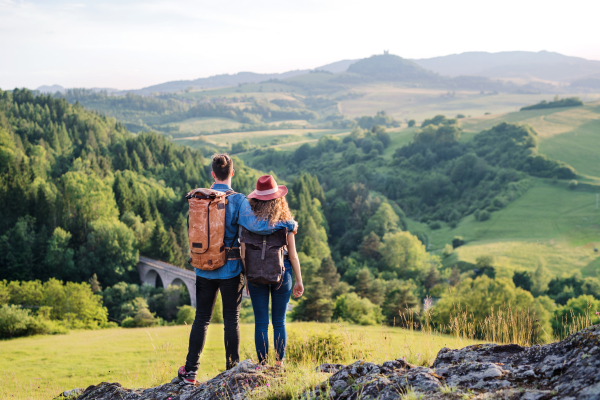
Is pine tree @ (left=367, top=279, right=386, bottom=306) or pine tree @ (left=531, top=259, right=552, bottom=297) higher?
pine tree @ (left=367, top=279, right=386, bottom=306)

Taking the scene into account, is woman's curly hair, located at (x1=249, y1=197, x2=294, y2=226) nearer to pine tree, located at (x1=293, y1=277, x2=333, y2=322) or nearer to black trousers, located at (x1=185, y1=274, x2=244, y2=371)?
black trousers, located at (x1=185, y1=274, x2=244, y2=371)

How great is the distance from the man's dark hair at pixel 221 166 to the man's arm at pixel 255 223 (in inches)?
17.4

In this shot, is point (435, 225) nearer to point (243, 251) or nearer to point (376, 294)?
point (376, 294)

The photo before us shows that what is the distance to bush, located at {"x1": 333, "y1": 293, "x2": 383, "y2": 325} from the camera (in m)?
26.8

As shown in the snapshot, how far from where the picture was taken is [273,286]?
5102 mm

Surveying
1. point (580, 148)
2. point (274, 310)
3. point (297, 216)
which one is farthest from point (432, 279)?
point (580, 148)

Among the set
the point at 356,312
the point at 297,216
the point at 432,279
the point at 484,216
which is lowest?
the point at 432,279

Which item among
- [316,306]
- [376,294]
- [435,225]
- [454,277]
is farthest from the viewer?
[435,225]

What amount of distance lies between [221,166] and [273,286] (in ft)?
5.34

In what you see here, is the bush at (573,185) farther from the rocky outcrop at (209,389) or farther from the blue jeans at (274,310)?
the rocky outcrop at (209,389)

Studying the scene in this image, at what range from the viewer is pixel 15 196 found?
54969mm

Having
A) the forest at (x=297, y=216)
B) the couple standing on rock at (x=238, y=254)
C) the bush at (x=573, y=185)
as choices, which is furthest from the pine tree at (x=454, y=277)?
the bush at (x=573, y=185)

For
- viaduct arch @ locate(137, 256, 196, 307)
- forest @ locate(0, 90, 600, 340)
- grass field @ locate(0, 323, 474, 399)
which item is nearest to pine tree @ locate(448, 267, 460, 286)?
forest @ locate(0, 90, 600, 340)

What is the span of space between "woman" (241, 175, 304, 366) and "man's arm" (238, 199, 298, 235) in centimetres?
5
